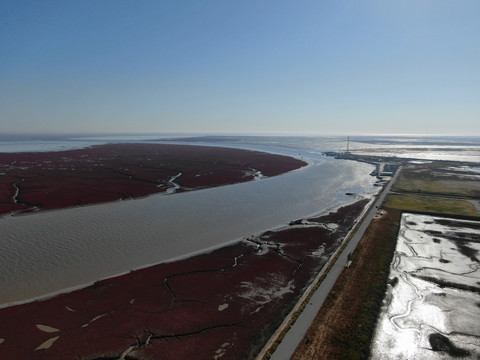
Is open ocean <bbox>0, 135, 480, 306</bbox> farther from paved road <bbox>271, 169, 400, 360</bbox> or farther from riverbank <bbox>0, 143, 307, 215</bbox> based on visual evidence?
paved road <bbox>271, 169, 400, 360</bbox>

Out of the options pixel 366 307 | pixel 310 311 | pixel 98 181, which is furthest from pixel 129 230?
pixel 98 181

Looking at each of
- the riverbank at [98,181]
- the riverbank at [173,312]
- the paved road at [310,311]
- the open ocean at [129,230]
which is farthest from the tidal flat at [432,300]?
the riverbank at [98,181]

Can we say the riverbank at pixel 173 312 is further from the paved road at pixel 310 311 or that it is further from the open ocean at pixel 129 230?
the open ocean at pixel 129 230

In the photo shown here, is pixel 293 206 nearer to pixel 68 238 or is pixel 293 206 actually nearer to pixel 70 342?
pixel 68 238

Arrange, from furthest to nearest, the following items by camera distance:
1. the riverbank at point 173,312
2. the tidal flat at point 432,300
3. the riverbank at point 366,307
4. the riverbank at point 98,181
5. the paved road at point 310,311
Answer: the riverbank at point 98,181
the tidal flat at point 432,300
the riverbank at point 173,312
the riverbank at point 366,307
the paved road at point 310,311

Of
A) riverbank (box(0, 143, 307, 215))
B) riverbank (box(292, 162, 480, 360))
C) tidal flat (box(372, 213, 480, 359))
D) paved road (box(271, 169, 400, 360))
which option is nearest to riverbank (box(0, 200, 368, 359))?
paved road (box(271, 169, 400, 360))

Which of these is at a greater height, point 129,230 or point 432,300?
point 129,230

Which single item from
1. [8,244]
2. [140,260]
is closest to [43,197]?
[8,244]

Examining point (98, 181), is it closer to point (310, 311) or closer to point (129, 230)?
point (129, 230)
